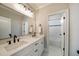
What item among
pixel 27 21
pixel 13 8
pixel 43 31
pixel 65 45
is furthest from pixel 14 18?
pixel 65 45

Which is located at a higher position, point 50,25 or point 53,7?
point 53,7

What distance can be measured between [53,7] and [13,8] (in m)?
0.91

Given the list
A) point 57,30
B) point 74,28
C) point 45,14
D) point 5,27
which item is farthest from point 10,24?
point 74,28

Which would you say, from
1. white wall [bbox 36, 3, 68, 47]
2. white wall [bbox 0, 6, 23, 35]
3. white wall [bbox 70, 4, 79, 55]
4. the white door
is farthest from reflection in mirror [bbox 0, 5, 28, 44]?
white wall [bbox 70, 4, 79, 55]

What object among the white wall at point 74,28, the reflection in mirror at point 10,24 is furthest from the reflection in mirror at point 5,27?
the white wall at point 74,28

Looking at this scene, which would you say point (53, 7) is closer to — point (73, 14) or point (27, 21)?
point (73, 14)

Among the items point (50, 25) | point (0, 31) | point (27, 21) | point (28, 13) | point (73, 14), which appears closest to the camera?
point (0, 31)

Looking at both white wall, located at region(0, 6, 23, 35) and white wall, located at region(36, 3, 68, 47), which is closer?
white wall, located at region(0, 6, 23, 35)

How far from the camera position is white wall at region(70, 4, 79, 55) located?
161cm

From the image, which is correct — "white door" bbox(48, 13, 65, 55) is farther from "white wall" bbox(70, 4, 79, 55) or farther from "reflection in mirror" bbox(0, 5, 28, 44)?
"reflection in mirror" bbox(0, 5, 28, 44)

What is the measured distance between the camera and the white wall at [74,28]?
161 cm

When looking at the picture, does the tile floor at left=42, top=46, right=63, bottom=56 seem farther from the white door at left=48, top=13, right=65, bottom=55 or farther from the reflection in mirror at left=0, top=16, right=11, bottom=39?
the reflection in mirror at left=0, top=16, right=11, bottom=39

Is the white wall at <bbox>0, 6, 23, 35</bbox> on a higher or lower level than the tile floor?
higher

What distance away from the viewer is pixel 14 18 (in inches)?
71.9
